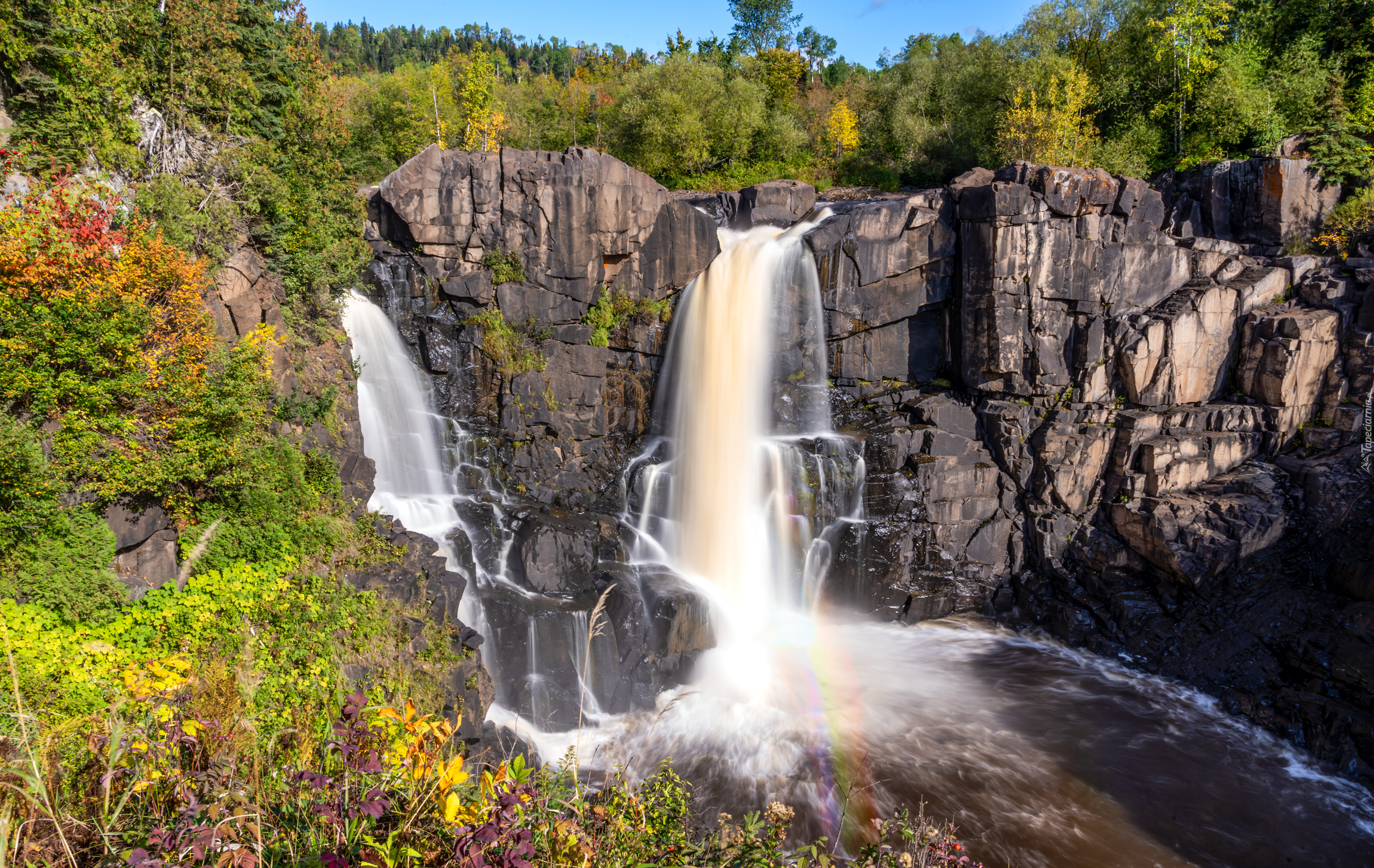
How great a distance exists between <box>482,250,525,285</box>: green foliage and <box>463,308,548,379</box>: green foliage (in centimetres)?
89

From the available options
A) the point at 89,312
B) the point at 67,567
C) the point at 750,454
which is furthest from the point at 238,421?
the point at 750,454

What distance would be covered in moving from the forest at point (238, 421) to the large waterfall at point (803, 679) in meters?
2.16

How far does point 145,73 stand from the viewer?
12.1 meters

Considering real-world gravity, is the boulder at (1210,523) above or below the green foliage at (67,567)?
below

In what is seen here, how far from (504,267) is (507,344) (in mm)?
2116

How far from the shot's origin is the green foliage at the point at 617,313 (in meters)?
18.5

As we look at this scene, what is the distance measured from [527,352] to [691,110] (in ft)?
60.9

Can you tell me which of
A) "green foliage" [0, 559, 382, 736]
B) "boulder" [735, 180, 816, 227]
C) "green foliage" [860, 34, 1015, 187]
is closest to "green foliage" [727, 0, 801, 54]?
"green foliage" [860, 34, 1015, 187]

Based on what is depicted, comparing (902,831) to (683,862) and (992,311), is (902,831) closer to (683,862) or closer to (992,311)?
(683,862)

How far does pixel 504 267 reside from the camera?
1747cm

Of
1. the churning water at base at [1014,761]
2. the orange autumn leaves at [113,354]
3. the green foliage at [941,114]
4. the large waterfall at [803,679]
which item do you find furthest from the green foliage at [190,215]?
the green foliage at [941,114]

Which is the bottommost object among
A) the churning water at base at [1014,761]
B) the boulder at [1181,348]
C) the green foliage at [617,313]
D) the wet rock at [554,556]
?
the churning water at base at [1014,761]

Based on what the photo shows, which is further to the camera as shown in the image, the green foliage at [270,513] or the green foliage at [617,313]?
the green foliage at [617,313]

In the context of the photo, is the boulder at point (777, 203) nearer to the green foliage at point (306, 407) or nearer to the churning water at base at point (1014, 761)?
the churning water at base at point (1014, 761)
